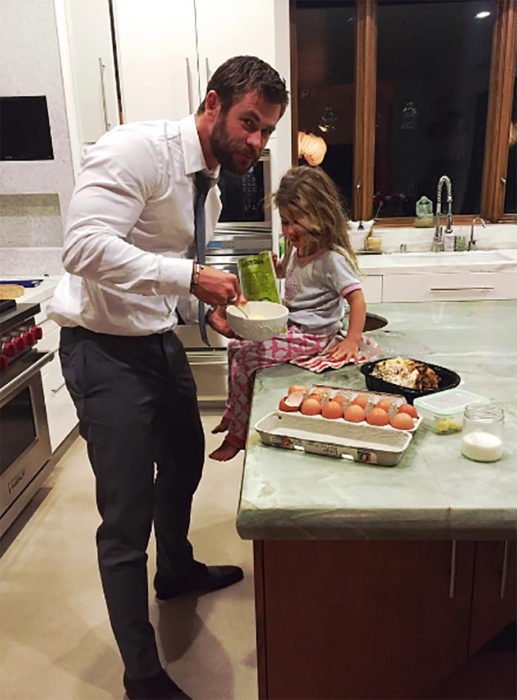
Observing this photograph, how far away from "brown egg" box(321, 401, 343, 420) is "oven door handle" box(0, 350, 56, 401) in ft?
5.01

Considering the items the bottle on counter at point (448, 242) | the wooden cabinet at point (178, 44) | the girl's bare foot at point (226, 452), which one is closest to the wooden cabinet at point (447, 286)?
the bottle on counter at point (448, 242)

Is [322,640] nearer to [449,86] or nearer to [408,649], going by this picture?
[408,649]

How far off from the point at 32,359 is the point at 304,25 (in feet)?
9.36

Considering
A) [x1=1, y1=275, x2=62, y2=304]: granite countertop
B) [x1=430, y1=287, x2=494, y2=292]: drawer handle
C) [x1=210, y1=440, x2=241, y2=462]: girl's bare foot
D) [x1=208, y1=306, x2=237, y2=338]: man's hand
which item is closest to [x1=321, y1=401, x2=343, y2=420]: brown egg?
[x1=208, y1=306, x2=237, y2=338]: man's hand

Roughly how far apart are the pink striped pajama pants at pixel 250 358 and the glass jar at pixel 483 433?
0.65 m

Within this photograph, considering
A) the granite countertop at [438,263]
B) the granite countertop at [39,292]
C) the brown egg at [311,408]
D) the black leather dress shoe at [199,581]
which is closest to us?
the brown egg at [311,408]

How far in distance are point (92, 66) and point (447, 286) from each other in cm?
225

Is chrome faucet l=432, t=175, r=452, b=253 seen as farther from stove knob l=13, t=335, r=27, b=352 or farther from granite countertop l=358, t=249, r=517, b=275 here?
stove knob l=13, t=335, r=27, b=352

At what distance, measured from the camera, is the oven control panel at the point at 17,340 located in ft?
7.46

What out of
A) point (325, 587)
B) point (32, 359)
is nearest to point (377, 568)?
point (325, 587)

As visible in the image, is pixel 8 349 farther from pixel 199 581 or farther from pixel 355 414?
pixel 355 414

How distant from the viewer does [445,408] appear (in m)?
1.22

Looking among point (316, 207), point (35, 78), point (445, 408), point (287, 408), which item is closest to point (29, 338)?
point (316, 207)

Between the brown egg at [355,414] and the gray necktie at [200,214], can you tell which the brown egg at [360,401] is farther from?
the gray necktie at [200,214]
